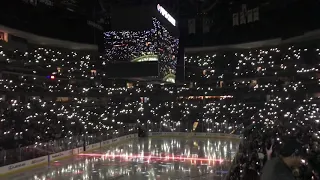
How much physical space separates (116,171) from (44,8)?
40.2 ft

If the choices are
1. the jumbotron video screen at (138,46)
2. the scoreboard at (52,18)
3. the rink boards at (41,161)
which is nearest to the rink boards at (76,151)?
the rink boards at (41,161)

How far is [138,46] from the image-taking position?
44.1ft

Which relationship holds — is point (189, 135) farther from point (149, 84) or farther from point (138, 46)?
point (138, 46)

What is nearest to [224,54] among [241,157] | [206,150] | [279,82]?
[279,82]

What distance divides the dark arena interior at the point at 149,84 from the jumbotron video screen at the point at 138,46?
41mm

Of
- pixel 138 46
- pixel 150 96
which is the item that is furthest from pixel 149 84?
pixel 138 46

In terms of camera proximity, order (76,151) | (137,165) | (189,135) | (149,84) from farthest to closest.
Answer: (189,135), (149,84), (76,151), (137,165)

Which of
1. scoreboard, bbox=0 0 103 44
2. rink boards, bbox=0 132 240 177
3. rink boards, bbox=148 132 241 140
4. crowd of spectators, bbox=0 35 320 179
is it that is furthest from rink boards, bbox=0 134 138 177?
rink boards, bbox=148 132 241 140

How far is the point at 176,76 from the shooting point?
55.8 feet

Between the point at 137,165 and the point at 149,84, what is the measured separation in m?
8.03

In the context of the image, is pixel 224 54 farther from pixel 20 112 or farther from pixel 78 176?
pixel 78 176

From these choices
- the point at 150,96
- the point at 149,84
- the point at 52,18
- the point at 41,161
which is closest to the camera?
the point at 41,161

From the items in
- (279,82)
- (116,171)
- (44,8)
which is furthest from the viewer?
(279,82)

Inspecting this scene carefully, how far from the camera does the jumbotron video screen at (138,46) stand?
43.4 ft
